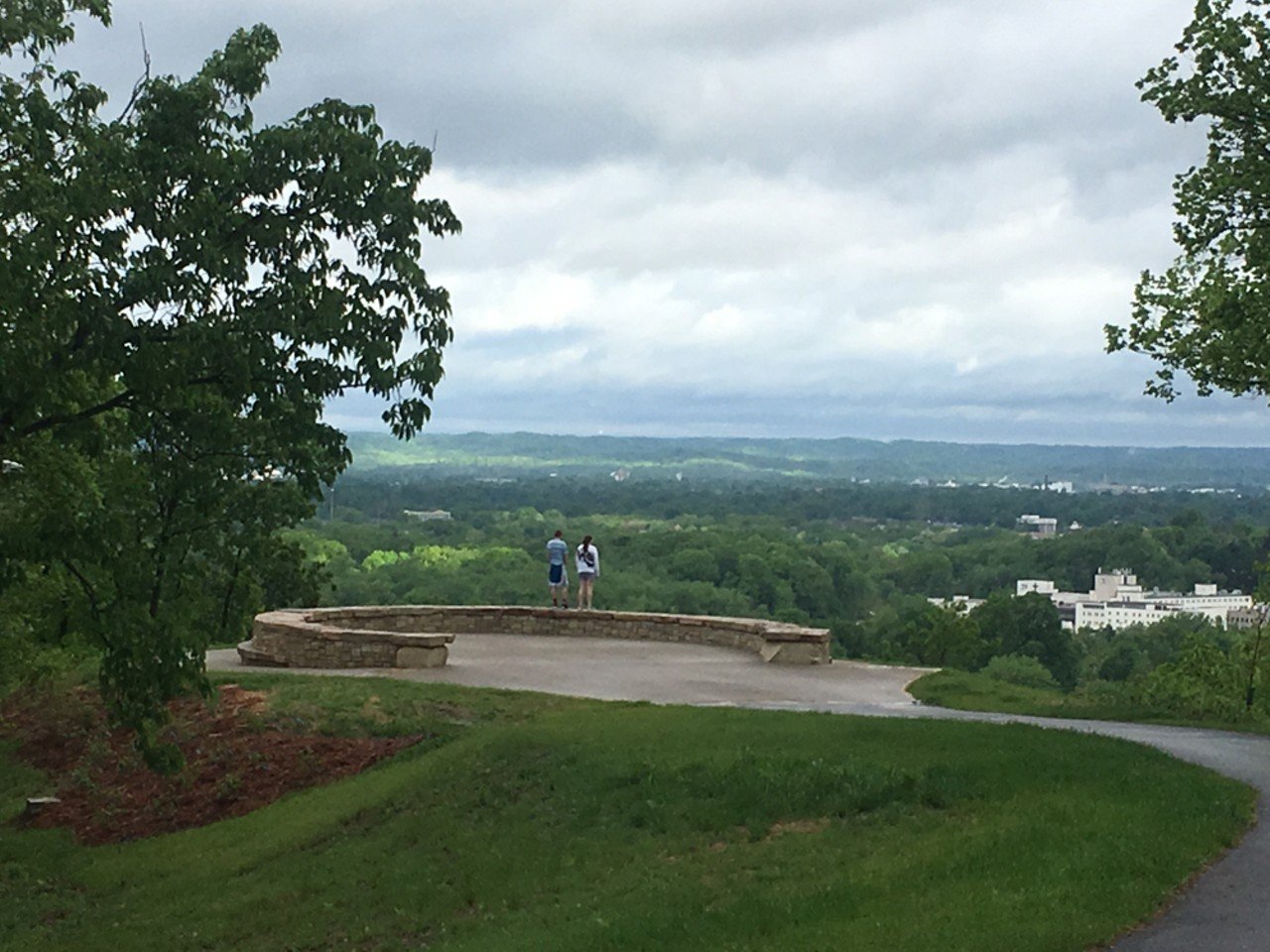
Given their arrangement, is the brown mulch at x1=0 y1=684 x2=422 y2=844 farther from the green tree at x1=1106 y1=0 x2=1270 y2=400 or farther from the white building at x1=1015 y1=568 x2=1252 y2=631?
the white building at x1=1015 y1=568 x2=1252 y2=631

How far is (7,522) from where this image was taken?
12500 millimetres

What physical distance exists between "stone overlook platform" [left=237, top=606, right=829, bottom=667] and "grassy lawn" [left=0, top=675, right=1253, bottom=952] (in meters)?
5.21

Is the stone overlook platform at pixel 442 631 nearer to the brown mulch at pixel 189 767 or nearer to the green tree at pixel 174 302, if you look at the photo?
the brown mulch at pixel 189 767

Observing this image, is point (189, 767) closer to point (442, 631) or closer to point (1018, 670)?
point (442, 631)

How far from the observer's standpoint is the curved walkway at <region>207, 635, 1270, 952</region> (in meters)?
8.47

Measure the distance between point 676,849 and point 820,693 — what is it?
27.6 feet

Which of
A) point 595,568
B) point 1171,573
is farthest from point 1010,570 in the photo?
point 595,568

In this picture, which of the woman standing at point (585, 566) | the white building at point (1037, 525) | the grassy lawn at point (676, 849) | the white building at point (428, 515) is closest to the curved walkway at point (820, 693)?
the grassy lawn at point (676, 849)

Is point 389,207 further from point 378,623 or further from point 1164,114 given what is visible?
point 378,623

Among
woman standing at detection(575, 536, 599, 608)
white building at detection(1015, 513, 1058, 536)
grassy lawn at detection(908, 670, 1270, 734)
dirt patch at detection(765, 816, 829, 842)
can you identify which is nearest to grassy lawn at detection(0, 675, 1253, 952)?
dirt patch at detection(765, 816, 829, 842)

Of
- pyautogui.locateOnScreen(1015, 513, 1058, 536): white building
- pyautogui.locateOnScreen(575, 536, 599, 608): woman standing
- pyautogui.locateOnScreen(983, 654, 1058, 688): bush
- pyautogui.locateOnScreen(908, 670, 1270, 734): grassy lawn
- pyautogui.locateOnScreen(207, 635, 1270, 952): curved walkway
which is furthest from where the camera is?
pyautogui.locateOnScreen(1015, 513, 1058, 536): white building

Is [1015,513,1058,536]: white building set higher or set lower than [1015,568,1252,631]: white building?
higher

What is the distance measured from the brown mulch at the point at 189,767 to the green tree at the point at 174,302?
3073 millimetres

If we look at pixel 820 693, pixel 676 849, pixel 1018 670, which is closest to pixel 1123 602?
pixel 1018 670
